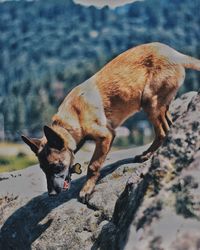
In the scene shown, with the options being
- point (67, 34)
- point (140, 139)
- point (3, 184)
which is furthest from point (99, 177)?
point (67, 34)

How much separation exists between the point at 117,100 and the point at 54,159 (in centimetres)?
171

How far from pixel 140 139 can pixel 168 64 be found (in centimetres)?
4598

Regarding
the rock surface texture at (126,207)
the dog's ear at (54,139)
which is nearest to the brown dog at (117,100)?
the dog's ear at (54,139)

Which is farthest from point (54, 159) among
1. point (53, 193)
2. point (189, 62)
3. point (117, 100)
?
point (189, 62)

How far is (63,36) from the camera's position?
139250 mm

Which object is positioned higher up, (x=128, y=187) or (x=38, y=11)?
(x=128, y=187)

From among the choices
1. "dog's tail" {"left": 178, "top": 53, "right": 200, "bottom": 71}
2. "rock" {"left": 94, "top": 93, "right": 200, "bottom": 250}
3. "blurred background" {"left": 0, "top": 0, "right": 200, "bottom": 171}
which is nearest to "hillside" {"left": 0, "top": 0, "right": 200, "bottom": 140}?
"blurred background" {"left": 0, "top": 0, "right": 200, "bottom": 171}

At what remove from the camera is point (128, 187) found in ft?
23.9

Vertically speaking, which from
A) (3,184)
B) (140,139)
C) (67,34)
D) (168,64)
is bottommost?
(67,34)

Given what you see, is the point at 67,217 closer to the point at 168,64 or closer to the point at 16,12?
the point at 168,64

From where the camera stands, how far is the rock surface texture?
5.45 meters

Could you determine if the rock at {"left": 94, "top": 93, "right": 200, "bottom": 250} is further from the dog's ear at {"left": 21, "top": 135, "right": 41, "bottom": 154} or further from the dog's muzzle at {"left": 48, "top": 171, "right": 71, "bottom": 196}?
the dog's ear at {"left": 21, "top": 135, "right": 41, "bottom": 154}

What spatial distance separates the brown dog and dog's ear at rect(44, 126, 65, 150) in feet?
0.58

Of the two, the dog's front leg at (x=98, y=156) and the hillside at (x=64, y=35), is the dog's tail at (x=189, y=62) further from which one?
the hillside at (x=64, y=35)
